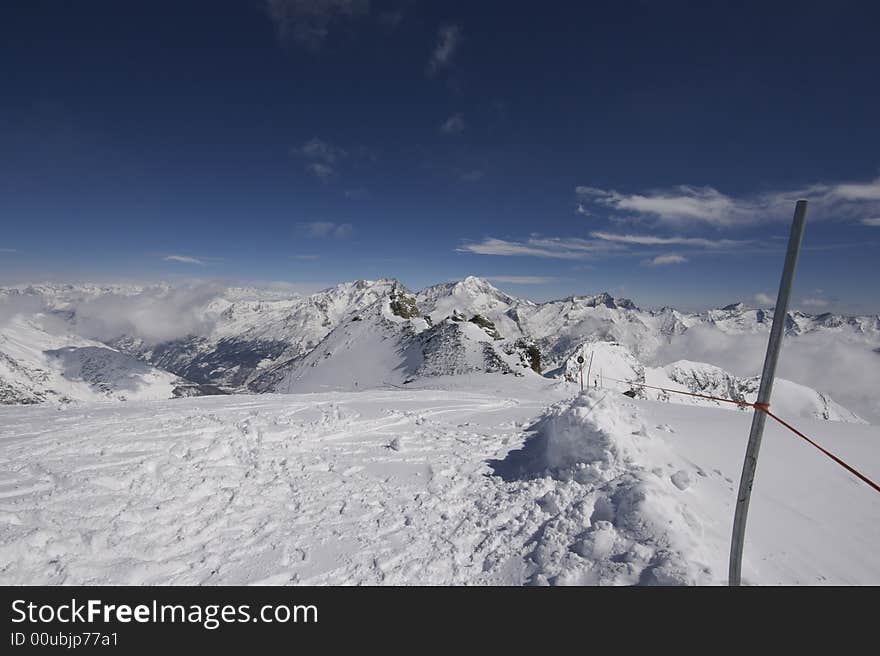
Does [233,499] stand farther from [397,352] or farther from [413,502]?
[397,352]

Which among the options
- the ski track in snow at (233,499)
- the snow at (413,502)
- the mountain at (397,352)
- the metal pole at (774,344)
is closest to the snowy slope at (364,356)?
the mountain at (397,352)

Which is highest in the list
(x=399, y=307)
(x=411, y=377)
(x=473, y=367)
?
(x=399, y=307)

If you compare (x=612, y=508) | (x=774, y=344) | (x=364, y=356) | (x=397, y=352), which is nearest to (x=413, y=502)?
(x=612, y=508)

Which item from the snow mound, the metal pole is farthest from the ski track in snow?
the metal pole

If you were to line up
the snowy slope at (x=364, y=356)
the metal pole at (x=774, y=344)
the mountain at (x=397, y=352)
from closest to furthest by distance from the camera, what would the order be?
1. the metal pole at (x=774, y=344)
2. the mountain at (x=397, y=352)
3. the snowy slope at (x=364, y=356)

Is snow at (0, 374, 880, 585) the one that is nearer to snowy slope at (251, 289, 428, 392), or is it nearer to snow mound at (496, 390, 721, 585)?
snow mound at (496, 390, 721, 585)

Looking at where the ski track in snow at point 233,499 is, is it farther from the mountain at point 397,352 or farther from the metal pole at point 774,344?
the mountain at point 397,352

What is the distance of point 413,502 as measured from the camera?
7617 millimetres

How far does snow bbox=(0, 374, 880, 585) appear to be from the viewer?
5391 mm

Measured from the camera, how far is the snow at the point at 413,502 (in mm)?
5391

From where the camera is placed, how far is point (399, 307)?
72000mm

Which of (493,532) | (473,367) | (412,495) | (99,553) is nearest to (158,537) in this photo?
(99,553)

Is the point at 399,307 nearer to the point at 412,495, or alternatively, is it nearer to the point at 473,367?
the point at 473,367
